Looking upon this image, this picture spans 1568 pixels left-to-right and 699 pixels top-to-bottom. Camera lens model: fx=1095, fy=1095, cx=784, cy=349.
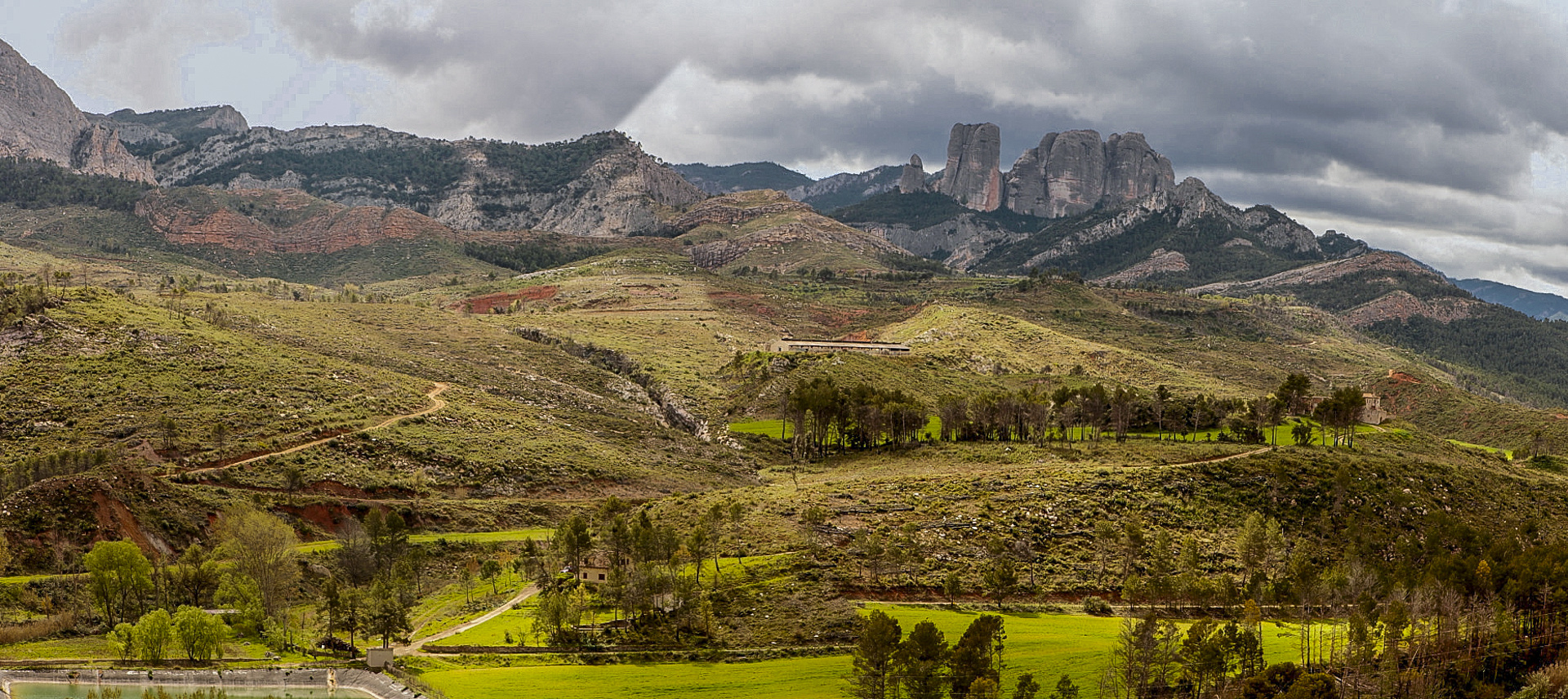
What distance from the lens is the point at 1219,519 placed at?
241 ft

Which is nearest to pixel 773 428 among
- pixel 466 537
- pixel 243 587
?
pixel 466 537

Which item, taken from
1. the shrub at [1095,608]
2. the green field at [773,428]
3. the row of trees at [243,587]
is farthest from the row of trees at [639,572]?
the green field at [773,428]

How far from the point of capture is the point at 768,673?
51500mm

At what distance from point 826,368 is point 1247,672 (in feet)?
268

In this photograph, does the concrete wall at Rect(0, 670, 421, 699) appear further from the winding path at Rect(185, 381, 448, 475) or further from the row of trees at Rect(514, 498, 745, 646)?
the winding path at Rect(185, 381, 448, 475)

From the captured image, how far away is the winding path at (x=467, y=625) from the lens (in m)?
53.7

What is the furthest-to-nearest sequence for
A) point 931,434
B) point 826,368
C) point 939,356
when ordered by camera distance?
point 939,356
point 826,368
point 931,434

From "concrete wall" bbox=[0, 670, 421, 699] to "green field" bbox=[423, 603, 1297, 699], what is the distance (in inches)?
82.9

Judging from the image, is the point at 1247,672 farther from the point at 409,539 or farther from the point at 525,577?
the point at 409,539

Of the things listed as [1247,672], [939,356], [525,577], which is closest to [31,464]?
[525,577]

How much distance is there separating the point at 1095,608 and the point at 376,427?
2584 inches

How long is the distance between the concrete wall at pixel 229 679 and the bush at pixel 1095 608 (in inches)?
1374

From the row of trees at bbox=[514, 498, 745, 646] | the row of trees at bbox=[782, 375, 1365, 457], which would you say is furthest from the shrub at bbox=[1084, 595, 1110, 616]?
the row of trees at bbox=[782, 375, 1365, 457]

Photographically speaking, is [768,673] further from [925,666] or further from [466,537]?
[466,537]
